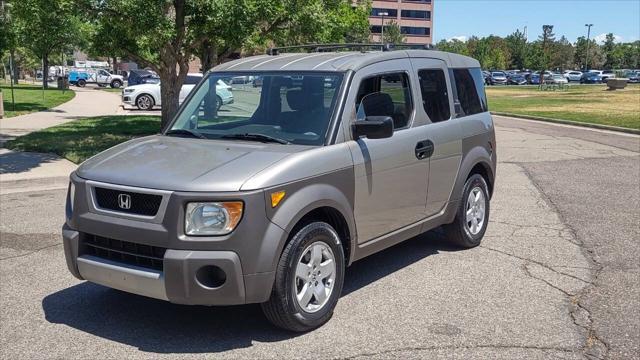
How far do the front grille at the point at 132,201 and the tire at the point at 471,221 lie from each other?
3.29m

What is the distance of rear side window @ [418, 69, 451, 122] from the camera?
586 cm

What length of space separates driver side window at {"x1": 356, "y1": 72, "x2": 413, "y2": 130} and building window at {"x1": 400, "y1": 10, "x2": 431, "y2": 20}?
138210mm

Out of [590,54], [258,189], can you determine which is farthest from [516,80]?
[258,189]

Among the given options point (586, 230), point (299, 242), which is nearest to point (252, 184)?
point (299, 242)

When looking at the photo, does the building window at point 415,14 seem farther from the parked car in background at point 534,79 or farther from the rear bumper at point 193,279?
the rear bumper at point 193,279

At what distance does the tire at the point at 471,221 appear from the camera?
251 inches

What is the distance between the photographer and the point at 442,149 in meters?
5.89

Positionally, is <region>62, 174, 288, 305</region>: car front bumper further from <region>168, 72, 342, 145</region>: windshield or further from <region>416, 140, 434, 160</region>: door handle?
<region>416, 140, 434, 160</region>: door handle

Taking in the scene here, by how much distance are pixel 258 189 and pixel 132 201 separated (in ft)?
2.75

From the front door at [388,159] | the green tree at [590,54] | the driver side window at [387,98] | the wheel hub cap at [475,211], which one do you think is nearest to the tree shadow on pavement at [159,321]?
the front door at [388,159]

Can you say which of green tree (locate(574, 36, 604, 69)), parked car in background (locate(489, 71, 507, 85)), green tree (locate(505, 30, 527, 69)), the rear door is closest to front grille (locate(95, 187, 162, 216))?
the rear door

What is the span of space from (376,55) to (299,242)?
1939 mm

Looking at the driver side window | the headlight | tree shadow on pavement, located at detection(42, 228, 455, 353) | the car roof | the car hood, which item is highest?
the car roof

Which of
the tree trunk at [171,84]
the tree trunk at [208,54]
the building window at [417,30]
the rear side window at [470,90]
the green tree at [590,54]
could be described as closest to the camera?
the rear side window at [470,90]
